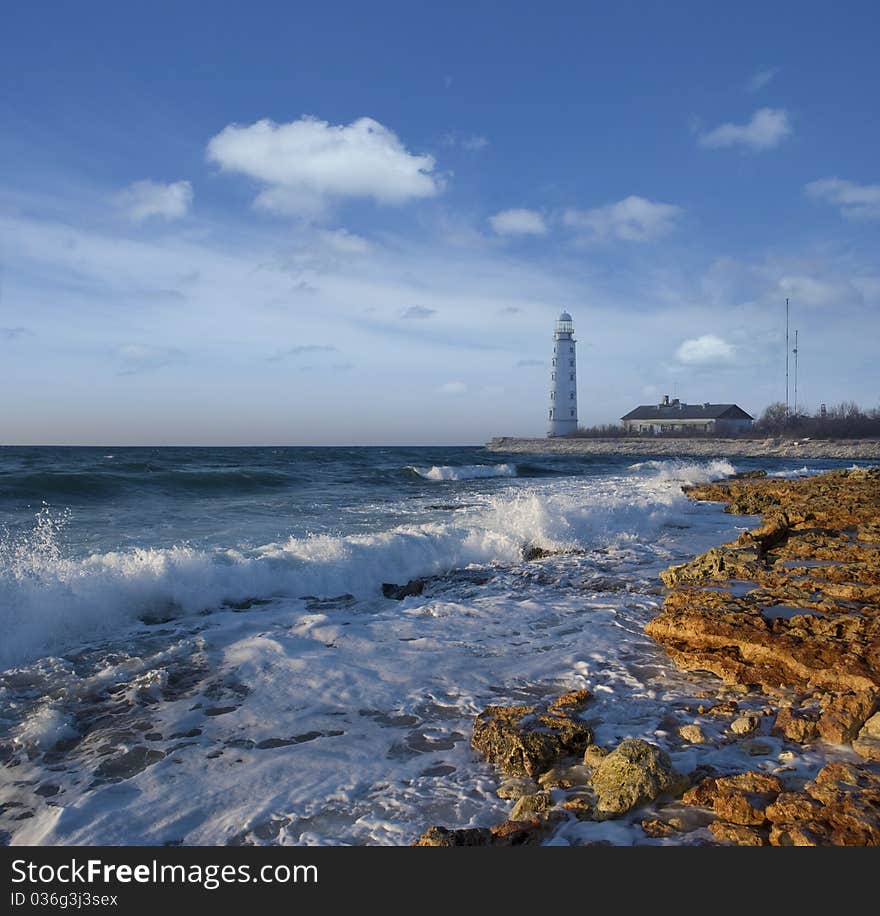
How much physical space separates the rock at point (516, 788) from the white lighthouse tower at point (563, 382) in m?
64.3

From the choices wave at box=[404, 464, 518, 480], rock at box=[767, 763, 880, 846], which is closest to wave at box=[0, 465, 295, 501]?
wave at box=[404, 464, 518, 480]

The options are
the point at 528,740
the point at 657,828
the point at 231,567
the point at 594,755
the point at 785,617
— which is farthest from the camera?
the point at 231,567

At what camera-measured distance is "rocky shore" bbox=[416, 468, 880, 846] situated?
241cm

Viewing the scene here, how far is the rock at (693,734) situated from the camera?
319 centimetres

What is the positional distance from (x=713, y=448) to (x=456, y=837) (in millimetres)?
59173

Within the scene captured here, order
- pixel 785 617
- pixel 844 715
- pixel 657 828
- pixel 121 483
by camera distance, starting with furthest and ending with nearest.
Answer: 1. pixel 121 483
2. pixel 785 617
3. pixel 844 715
4. pixel 657 828

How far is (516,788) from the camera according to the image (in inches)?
113

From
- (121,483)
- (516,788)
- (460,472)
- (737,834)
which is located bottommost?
(516,788)

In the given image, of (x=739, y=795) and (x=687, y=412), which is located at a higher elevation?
(x=687, y=412)

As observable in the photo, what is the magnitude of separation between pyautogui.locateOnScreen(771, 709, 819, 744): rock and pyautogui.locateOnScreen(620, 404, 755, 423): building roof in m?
69.2

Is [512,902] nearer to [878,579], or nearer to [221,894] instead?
[221,894]

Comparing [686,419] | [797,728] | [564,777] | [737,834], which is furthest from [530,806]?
[686,419]

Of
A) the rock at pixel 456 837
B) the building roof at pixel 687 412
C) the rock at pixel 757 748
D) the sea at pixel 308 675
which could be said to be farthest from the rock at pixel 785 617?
the building roof at pixel 687 412

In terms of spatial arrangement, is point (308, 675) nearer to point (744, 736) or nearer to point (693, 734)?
point (693, 734)
